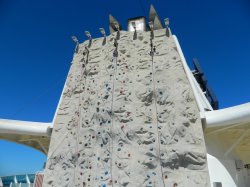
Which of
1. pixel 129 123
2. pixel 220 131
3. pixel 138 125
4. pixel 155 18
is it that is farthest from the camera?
pixel 155 18

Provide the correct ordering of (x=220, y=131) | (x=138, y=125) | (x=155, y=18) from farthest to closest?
1. (x=155, y=18)
2. (x=220, y=131)
3. (x=138, y=125)

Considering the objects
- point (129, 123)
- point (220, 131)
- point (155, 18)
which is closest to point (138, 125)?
point (129, 123)

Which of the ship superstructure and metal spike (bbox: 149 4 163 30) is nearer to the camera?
the ship superstructure

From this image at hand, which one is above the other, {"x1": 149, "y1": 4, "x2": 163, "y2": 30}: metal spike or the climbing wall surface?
{"x1": 149, "y1": 4, "x2": 163, "y2": 30}: metal spike

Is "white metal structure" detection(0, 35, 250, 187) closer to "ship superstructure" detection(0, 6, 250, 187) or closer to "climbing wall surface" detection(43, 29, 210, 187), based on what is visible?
"ship superstructure" detection(0, 6, 250, 187)

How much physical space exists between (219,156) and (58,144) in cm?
440

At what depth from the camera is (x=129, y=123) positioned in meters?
6.09

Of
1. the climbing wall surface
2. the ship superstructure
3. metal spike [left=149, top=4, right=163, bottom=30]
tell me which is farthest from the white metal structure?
metal spike [left=149, top=4, right=163, bottom=30]

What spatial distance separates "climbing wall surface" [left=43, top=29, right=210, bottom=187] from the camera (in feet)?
17.6

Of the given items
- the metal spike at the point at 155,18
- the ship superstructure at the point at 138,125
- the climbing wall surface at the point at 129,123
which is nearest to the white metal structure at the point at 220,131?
the ship superstructure at the point at 138,125

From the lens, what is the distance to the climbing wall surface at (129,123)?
17.6ft

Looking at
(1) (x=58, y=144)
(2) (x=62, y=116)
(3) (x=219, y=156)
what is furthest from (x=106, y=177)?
(3) (x=219, y=156)

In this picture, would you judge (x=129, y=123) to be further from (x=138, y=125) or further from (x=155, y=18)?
(x=155, y=18)

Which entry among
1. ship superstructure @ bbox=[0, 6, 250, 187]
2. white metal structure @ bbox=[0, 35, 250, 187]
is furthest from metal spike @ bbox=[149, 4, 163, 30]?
white metal structure @ bbox=[0, 35, 250, 187]
